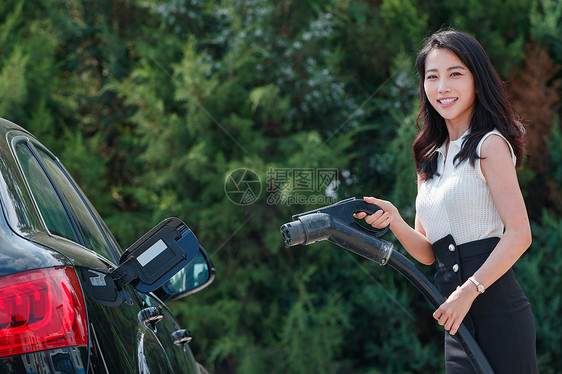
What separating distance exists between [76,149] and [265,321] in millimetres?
2203

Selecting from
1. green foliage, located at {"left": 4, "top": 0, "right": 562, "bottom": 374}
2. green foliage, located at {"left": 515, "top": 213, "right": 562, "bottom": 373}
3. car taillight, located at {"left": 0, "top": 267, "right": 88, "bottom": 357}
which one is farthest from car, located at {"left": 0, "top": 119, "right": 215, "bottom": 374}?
green foliage, located at {"left": 515, "top": 213, "right": 562, "bottom": 373}

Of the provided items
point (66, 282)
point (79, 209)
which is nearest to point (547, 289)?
point (79, 209)

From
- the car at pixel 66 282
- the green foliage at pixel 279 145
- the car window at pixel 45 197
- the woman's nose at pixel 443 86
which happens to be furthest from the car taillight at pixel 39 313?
the green foliage at pixel 279 145

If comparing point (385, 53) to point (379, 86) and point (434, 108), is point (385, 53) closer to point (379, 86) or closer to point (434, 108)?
point (379, 86)

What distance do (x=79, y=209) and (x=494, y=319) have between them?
4.35ft

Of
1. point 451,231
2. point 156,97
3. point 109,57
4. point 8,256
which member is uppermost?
point 109,57

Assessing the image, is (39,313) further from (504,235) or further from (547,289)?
(547,289)

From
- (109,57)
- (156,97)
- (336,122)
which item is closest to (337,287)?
(336,122)

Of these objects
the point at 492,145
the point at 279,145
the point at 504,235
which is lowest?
the point at 504,235

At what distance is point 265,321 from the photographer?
5.54 metres

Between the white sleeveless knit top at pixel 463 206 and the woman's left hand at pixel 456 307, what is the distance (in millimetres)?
186

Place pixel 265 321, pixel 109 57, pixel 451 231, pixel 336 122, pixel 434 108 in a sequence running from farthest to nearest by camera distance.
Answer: pixel 109 57
pixel 336 122
pixel 265 321
pixel 434 108
pixel 451 231

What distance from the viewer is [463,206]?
1.95 m

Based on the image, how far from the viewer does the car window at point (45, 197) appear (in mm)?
1640
